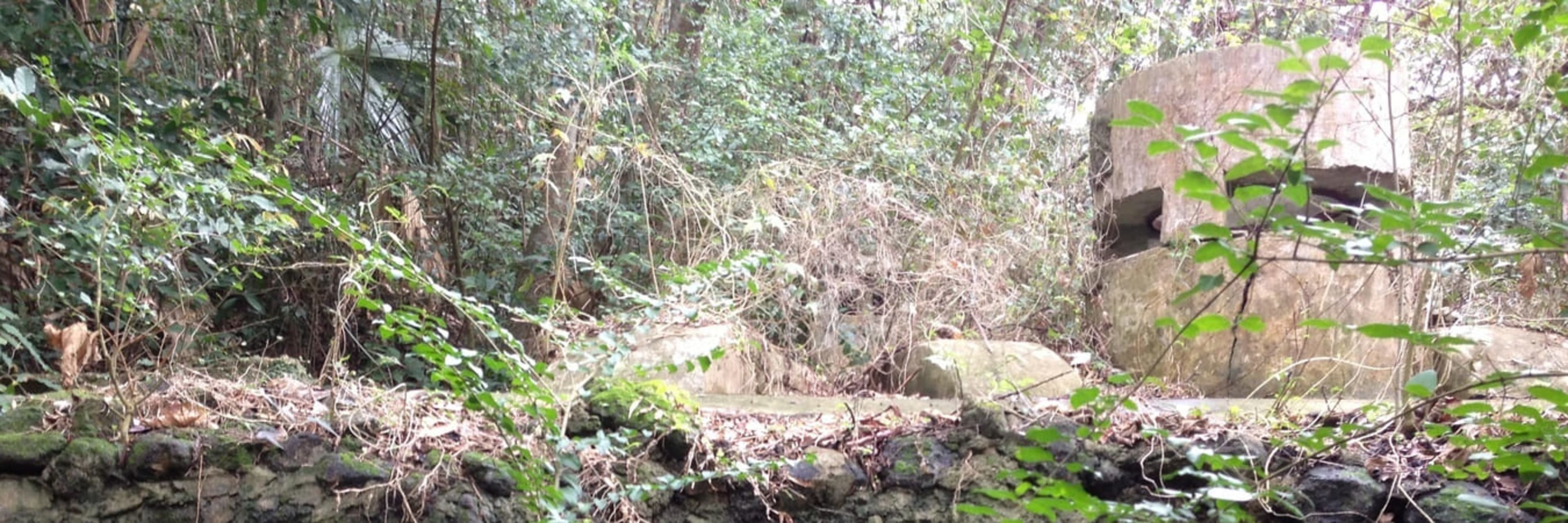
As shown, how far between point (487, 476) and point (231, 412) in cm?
74

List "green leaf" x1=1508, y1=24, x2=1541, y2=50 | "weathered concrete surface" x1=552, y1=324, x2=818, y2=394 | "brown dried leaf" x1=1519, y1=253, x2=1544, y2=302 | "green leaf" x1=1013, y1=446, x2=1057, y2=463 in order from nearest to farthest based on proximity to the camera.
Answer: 1. "green leaf" x1=1508, y1=24, x2=1541, y2=50
2. "green leaf" x1=1013, y1=446, x2=1057, y2=463
3. "weathered concrete surface" x1=552, y1=324, x2=818, y2=394
4. "brown dried leaf" x1=1519, y1=253, x2=1544, y2=302

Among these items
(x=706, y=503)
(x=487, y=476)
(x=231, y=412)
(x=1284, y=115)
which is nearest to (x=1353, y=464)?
(x=706, y=503)

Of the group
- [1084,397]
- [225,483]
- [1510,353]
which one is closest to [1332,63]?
[1084,397]

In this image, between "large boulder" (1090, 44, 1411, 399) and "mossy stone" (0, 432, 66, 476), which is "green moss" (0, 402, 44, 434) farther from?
"large boulder" (1090, 44, 1411, 399)

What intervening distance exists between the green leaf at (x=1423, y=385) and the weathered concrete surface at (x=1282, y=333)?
2441 millimetres

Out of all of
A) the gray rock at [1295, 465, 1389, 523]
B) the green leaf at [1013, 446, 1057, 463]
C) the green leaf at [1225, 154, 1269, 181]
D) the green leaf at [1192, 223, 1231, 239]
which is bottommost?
the gray rock at [1295, 465, 1389, 523]

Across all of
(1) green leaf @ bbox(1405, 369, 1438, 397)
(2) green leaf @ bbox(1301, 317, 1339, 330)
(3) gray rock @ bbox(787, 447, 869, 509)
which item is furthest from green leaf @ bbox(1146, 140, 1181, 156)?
(3) gray rock @ bbox(787, 447, 869, 509)

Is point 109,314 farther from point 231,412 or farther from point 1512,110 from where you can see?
point 1512,110

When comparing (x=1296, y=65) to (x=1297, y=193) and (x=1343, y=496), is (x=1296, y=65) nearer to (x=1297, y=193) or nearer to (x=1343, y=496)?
(x=1297, y=193)

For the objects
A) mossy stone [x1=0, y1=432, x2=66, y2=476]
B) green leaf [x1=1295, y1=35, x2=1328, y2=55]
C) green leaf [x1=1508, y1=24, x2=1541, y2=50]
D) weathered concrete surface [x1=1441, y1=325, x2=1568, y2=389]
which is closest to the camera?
green leaf [x1=1295, y1=35, x2=1328, y2=55]

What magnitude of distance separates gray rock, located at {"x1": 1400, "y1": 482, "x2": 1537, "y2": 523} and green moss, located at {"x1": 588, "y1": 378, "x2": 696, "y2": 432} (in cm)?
197

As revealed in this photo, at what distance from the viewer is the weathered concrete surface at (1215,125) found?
421 cm

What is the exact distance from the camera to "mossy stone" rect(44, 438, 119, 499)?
2.52 meters

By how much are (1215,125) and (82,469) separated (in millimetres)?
4107
